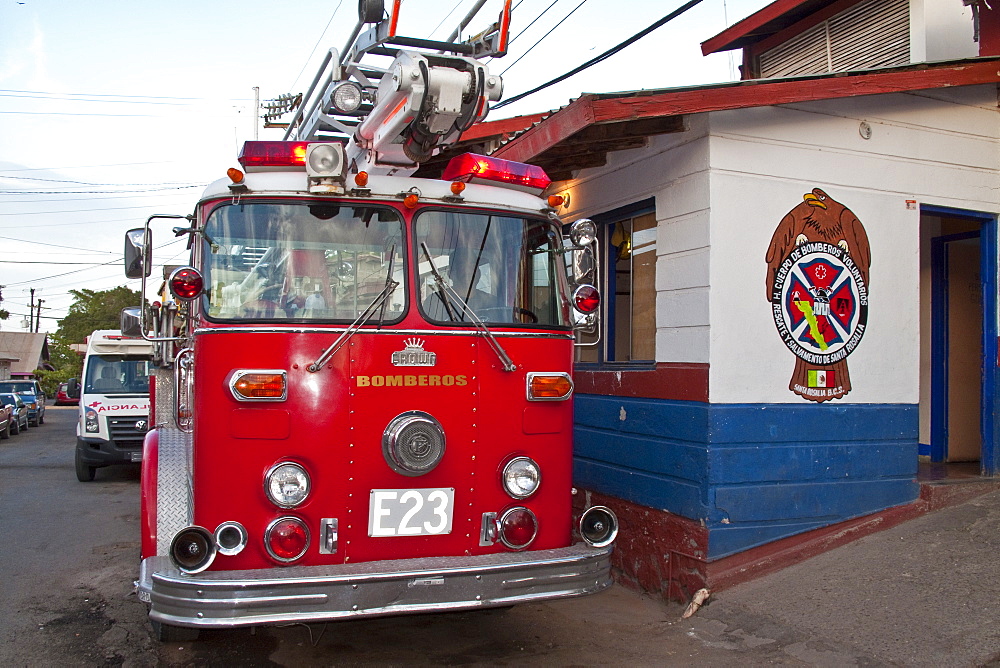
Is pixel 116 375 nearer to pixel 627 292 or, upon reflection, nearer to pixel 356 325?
pixel 627 292

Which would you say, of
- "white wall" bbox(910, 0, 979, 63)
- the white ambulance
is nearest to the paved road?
"white wall" bbox(910, 0, 979, 63)

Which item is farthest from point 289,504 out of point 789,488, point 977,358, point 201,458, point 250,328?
point 977,358

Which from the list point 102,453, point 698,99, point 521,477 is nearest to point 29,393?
point 102,453

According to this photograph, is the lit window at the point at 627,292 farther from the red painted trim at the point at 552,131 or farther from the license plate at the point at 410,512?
the license plate at the point at 410,512

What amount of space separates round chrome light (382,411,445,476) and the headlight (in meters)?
10.4

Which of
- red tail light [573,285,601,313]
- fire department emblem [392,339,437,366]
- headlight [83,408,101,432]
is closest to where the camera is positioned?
fire department emblem [392,339,437,366]

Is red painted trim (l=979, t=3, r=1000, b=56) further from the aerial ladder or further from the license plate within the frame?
the license plate

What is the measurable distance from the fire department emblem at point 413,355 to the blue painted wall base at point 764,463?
2.41 metres

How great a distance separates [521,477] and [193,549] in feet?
5.81

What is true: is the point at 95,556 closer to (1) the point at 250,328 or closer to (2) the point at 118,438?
(1) the point at 250,328

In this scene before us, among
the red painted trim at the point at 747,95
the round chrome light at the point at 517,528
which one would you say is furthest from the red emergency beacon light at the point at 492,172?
the round chrome light at the point at 517,528

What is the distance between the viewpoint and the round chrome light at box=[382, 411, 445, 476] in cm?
446

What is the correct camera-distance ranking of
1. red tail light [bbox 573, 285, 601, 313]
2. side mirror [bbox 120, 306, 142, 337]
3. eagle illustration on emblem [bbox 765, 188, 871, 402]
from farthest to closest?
eagle illustration on emblem [bbox 765, 188, 871, 402]
side mirror [bbox 120, 306, 142, 337]
red tail light [bbox 573, 285, 601, 313]

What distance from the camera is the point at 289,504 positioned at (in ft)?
14.3
